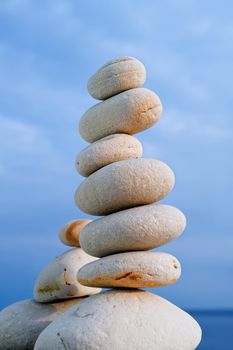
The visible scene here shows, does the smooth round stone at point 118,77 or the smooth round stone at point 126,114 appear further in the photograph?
the smooth round stone at point 118,77

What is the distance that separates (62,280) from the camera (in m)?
10.3

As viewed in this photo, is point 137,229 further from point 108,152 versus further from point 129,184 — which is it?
point 108,152

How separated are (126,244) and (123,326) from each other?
123 cm

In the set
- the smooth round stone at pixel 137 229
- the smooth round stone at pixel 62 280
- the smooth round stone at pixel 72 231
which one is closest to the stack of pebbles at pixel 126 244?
the smooth round stone at pixel 137 229

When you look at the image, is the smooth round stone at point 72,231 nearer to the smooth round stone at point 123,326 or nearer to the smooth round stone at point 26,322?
the smooth round stone at point 26,322

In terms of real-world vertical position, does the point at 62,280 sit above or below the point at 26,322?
above

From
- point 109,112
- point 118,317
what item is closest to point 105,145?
point 109,112

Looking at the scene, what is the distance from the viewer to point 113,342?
776 centimetres

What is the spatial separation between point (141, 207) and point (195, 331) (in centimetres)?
199

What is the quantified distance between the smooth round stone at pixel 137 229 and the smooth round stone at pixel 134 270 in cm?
17

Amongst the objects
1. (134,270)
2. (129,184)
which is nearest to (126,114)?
(129,184)

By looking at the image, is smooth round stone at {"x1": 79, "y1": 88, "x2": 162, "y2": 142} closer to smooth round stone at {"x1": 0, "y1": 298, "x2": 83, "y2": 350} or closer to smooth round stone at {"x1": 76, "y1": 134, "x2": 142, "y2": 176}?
smooth round stone at {"x1": 76, "y1": 134, "x2": 142, "y2": 176}

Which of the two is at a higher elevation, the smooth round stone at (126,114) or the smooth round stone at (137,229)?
the smooth round stone at (126,114)

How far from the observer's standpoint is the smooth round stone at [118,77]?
32.5 feet
